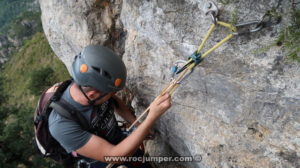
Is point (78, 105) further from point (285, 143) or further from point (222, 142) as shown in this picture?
point (285, 143)

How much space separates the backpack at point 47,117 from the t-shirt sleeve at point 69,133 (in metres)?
0.08

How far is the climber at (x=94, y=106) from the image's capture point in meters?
2.96

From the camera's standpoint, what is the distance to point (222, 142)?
3.25 metres

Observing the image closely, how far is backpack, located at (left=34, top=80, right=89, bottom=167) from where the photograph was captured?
10.0 feet

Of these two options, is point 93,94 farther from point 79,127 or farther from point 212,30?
point 212,30

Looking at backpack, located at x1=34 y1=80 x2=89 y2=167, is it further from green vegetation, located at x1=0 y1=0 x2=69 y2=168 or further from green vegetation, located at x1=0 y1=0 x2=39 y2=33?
green vegetation, located at x1=0 y1=0 x2=39 y2=33

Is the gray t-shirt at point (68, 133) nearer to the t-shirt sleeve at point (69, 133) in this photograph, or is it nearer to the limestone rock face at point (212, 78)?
the t-shirt sleeve at point (69, 133)

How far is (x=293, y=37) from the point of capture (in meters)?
2.25

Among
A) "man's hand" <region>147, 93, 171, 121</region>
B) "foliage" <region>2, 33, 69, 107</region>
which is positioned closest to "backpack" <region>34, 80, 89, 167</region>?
"man's hand" <region>147, 93, 171, 121</region>

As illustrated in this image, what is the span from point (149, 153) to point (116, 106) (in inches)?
47.6

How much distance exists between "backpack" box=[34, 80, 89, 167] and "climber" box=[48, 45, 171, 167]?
8 cm

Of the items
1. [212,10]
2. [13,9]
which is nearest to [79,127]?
[212,10]

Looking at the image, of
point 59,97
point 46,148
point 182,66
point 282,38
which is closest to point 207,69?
point 182,66

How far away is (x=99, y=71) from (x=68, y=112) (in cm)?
56
